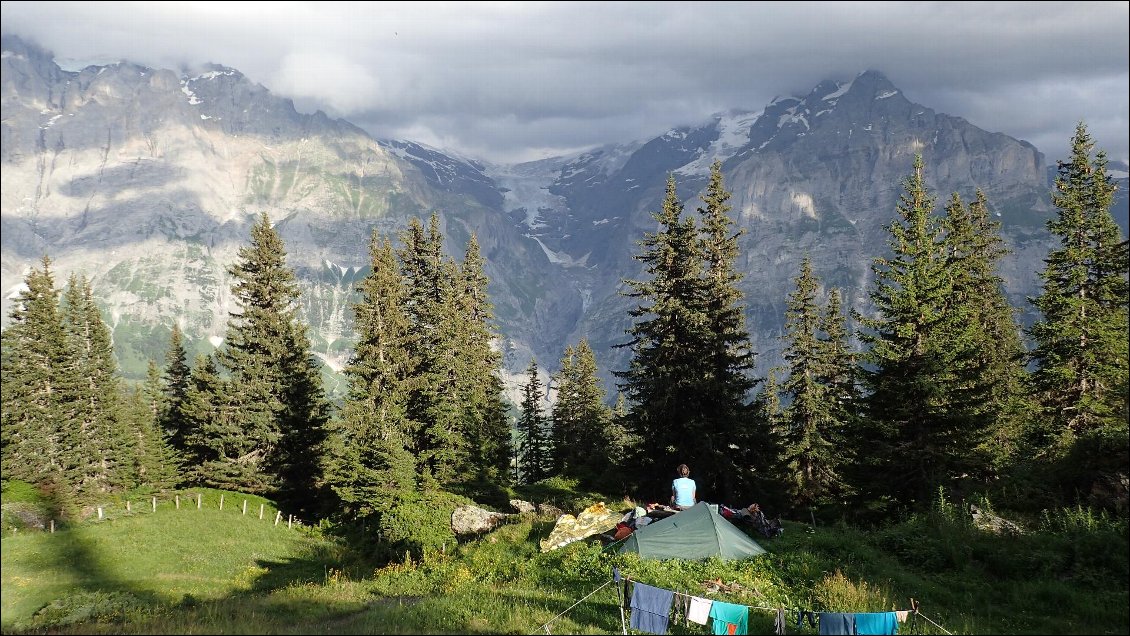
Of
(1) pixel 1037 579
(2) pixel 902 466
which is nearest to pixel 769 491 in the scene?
(2) pixel 902 466

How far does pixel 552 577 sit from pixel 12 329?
39942 millimetres

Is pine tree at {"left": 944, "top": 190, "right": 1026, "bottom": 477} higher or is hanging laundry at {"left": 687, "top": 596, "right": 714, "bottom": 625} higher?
pine tree at {"left": 944, "top": 190, "right": 1026, "bottom": 477}

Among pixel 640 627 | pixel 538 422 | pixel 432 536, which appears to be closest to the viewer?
pixel 640 627

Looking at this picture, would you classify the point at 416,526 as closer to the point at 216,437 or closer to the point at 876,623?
the point at 876,623

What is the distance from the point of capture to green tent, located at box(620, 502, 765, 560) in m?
15.5

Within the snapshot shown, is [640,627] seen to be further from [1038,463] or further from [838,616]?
[1038,463]

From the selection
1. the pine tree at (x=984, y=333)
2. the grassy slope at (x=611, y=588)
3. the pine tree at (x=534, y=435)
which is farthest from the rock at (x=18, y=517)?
the pine tree at (x=534, y=435)

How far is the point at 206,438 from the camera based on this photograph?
44469 mm

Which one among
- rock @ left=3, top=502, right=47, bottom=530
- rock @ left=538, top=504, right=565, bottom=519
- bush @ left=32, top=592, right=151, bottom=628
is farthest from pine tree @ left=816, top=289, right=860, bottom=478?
rock @ left=3, top=502, right=47, bottom=530

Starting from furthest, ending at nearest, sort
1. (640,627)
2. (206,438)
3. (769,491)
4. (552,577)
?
(206,438)
(769,491)
(552,577)
(640,627)

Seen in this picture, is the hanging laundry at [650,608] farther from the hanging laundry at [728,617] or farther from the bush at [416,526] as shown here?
the bush at [416,526]

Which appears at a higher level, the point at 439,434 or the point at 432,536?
the point at 439,434

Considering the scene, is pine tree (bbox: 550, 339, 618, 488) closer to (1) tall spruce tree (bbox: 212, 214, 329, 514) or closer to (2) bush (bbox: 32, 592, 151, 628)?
(1) tall spruce tree (bbox: 212, 214, 329, 514)

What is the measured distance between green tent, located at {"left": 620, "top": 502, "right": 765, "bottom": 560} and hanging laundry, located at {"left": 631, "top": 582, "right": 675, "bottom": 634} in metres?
4.74
